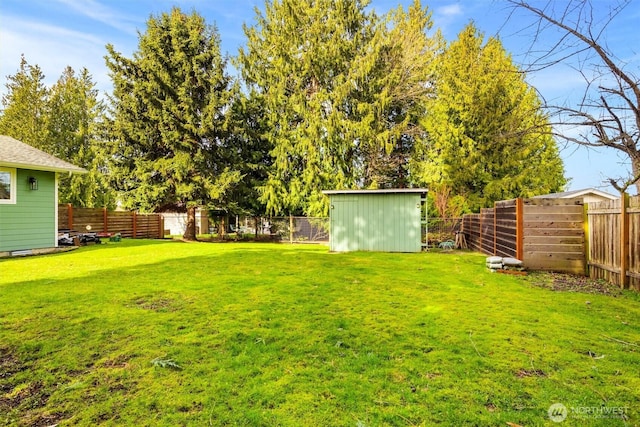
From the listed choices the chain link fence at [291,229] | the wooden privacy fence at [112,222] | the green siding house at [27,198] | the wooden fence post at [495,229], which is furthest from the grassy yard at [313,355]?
the chain link fence at [291,229]

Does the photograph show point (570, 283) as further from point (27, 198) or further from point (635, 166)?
point (27, 198)

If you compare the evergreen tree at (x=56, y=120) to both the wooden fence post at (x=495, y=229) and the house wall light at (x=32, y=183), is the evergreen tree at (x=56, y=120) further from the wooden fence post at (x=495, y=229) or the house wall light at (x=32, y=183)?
the wooden fence post at (x=495, y=229)

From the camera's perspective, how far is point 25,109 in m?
22.1

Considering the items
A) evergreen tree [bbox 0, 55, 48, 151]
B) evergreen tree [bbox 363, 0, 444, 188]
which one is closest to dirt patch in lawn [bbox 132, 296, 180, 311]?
evergreen tree [bbox 363, 0, 444, 188]

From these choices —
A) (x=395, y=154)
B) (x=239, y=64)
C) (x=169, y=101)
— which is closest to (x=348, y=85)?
(x=395, y=154)

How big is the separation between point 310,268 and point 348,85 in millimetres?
11396

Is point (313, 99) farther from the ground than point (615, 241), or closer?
farther from the ground

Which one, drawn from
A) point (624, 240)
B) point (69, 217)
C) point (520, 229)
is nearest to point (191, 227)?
point (69, 217)

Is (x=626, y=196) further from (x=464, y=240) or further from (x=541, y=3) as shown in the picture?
(x=464, y=240)

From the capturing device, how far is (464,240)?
13789 millimetres

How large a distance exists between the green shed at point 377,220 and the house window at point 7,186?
361 inches

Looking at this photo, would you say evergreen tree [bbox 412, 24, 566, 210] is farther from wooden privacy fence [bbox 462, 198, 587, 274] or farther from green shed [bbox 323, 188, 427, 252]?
wooden privacy fence [bbox 462, 198, 587, 274]

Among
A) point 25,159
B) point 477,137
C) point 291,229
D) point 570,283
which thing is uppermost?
point 477,137

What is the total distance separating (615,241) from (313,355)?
5678 millimetres
